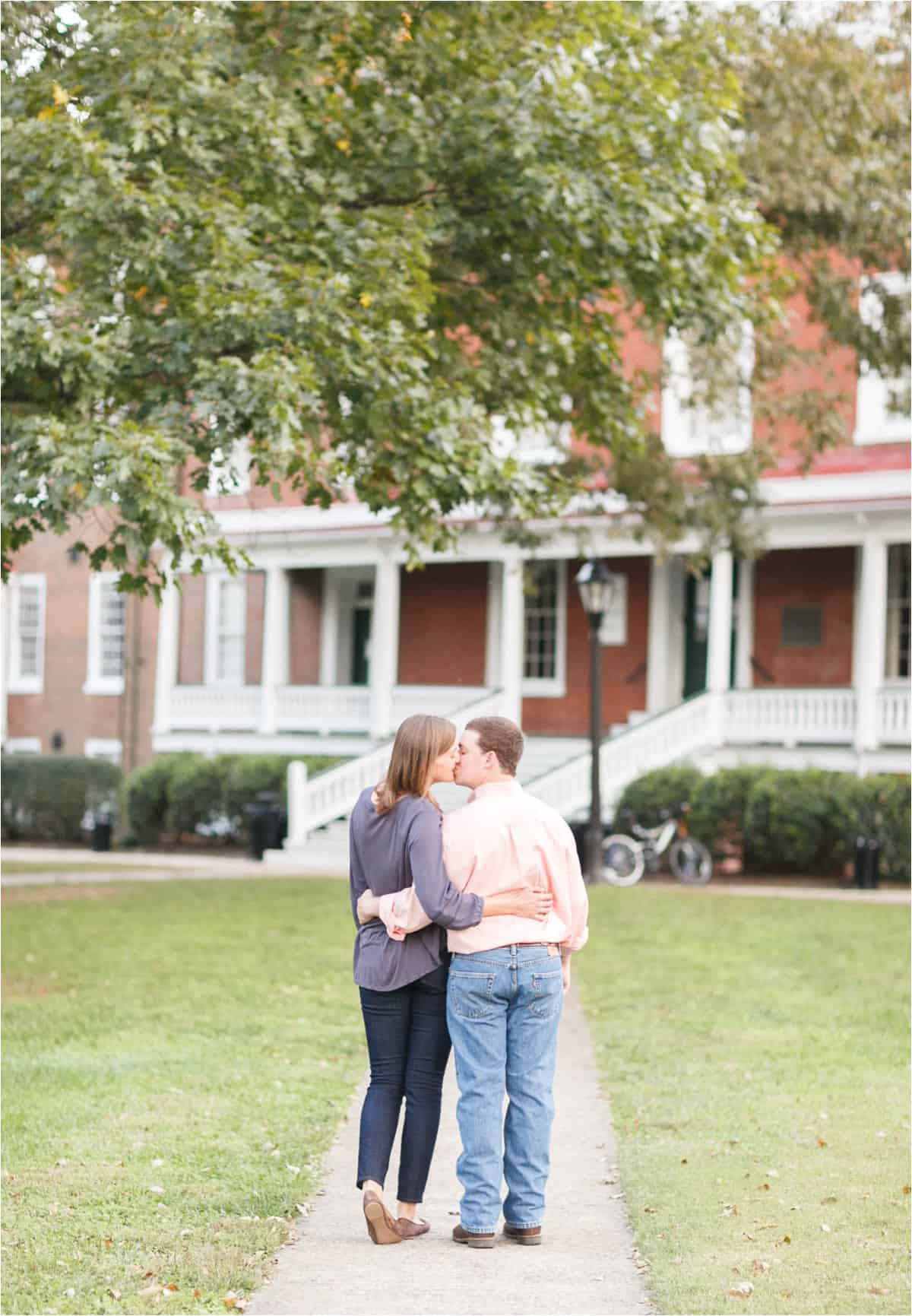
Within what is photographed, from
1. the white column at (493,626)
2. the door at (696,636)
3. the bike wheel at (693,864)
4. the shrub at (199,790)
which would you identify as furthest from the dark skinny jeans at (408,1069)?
the white column at (493,626)

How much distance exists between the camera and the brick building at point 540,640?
78.6 feet

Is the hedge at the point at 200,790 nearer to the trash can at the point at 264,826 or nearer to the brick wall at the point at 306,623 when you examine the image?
the trash can at the point at 264,826

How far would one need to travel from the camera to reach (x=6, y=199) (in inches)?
485

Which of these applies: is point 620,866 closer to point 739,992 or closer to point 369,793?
point 739,992

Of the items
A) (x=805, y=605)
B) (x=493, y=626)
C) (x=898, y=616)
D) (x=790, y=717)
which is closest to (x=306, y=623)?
(x=493, y=626)

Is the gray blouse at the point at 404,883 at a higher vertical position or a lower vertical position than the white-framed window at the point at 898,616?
lower

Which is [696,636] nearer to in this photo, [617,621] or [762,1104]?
[617,621]

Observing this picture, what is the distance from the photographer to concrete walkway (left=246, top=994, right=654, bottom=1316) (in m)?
5.49

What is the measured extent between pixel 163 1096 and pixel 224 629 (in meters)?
24.5

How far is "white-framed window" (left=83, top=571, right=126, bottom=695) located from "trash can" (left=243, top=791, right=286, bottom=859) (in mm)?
9001

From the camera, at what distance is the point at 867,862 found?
69.6ft

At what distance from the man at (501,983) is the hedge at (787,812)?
638 inches

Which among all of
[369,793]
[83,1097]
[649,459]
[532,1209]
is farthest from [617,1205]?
[649,459]

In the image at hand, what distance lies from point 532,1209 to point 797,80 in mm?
14280
